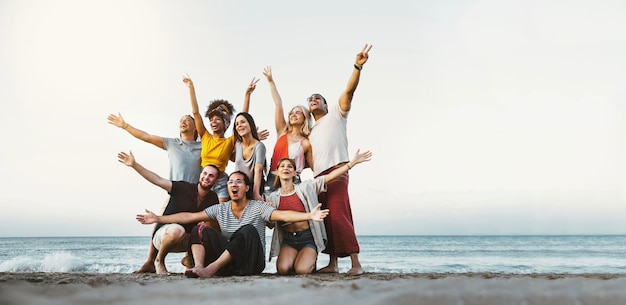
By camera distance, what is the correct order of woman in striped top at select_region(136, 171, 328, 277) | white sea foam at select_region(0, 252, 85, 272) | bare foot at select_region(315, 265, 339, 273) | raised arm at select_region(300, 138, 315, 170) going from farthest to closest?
white sea foam at select_region(0, 252, 85, 272)
raised arm at select_region(300, 138, 315, 170)
bare foot at select_region(315, 265, 339, 273)
woman in striped top at select_region(136, 171, 328, 277)

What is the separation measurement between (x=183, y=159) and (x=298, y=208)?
163 centimetres

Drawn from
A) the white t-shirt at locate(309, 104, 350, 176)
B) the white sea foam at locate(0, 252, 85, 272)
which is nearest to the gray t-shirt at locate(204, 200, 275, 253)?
the white t-shirt at locate(309, 104, 350, 176)

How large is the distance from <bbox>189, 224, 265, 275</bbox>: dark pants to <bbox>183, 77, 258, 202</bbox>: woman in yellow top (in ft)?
2.92

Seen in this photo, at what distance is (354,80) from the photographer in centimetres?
549

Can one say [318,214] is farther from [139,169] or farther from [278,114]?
[139,169]

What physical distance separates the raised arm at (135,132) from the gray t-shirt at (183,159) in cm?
8

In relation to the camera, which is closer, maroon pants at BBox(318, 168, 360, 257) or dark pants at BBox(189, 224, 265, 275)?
dark pants at BBox(189, 224, 265, 275)

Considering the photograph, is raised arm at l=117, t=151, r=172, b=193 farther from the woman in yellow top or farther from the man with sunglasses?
the man with sunglasses

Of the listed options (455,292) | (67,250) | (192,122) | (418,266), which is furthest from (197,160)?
(67,250)

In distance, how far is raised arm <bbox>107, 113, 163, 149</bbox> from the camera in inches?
234

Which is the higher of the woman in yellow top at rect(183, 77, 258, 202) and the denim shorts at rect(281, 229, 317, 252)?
the woman in yellow top at rect(183, 77, 258, 202)

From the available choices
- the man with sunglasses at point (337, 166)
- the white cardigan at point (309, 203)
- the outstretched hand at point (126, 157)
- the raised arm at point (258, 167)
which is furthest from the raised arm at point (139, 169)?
the man with sunglasses at point (337, 166)

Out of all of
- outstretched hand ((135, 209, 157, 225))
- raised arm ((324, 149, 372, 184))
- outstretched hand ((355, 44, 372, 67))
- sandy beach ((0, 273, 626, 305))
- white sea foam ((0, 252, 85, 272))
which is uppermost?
outstretched hand ((355, 44, 372, 67))

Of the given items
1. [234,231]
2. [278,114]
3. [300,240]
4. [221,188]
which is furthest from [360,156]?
[221,188]
